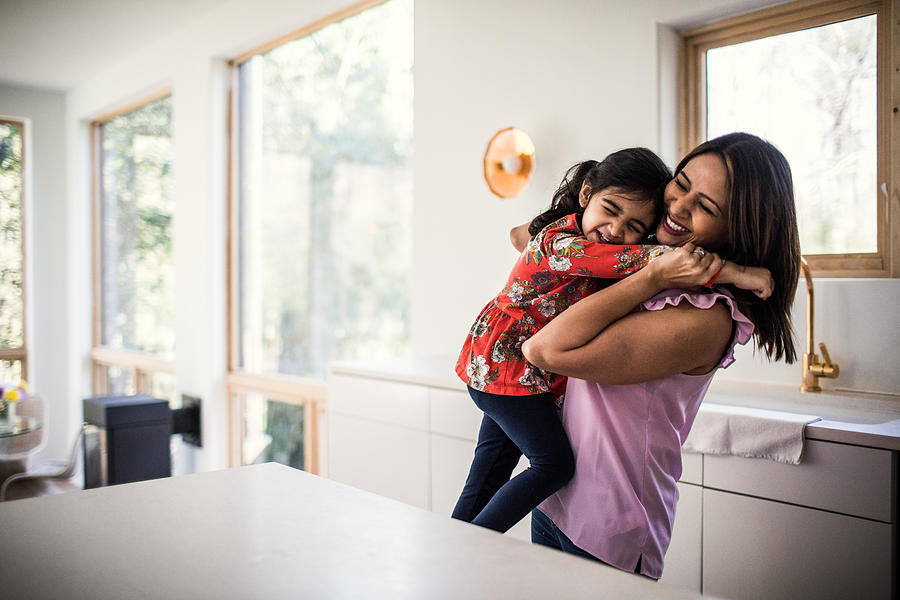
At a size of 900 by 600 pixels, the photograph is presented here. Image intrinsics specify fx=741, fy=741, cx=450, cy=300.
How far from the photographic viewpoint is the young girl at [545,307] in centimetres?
125

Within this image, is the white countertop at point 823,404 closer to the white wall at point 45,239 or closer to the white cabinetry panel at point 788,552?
the white cabinetry panel at point 788,552

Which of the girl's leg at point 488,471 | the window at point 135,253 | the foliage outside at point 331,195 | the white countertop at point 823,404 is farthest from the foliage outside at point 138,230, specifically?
the girl's leg at point 488,471

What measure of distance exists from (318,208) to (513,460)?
106 inches

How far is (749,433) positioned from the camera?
1.55m

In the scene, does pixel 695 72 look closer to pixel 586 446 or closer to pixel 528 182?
pixel 528 182

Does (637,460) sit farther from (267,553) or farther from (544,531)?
(267,553)

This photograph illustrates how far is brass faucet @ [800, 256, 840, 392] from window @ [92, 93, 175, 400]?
159 inches

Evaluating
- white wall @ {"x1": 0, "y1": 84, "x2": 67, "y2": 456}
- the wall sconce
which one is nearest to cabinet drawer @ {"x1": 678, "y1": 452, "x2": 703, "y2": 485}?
the wall sconce

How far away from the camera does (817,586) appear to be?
4.73ft

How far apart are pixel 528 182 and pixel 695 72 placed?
67 centimetres

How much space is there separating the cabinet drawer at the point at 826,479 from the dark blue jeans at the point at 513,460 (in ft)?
1.60

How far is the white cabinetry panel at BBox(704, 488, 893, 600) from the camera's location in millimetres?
1374

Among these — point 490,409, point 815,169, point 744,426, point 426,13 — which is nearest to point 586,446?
point 490,409

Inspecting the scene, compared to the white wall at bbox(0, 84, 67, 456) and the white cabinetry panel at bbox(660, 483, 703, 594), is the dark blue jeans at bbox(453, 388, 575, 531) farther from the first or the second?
the white wall at bbox(0, 84, 67, 456)
